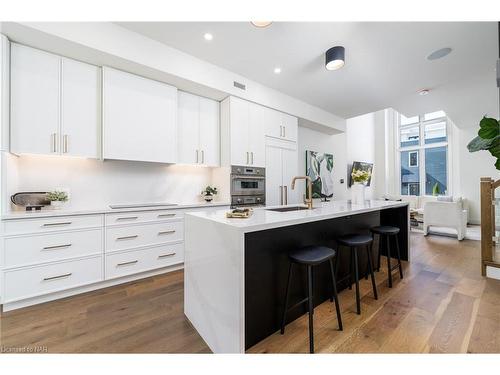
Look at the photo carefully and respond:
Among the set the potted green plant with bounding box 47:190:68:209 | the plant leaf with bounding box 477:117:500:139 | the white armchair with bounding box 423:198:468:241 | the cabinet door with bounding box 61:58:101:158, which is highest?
the cabinet door with bounding box 61:58:101:158

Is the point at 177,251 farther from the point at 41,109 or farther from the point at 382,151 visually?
the point at 382,151

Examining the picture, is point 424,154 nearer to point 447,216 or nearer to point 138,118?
point 447,216

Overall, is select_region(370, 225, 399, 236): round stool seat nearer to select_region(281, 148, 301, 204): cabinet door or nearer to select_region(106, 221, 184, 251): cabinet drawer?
select_region(281, 148, 301, 204): cabinet door

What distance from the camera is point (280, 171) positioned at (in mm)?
3943

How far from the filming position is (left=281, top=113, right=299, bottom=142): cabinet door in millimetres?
3973

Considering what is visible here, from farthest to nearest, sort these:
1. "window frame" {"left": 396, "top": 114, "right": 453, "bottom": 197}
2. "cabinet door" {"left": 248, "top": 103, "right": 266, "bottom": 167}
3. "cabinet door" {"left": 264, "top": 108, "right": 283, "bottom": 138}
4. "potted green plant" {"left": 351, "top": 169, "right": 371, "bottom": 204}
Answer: "window frame" {"left": 396, "top": 114, "right": 453, "bottom": 197}
"cabinet door" {"left": 264, "top": 108, "right": 283, "bottom": 138}
"cabinet door" {"left": 248, "top": 103, "right": 266, "bottom": 167}
"potted green plant" {"left": 351, "top": 169, "right": 371, "bottom": 204}

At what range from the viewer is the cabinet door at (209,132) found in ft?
10.8

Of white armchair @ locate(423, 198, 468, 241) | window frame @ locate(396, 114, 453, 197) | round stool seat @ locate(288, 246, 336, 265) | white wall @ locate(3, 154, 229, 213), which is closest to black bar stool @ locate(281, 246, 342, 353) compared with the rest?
round stool seat @ locate(288, 246, 336, 265)

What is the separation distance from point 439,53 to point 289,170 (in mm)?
2554

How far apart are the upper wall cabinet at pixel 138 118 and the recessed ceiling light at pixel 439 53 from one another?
3.38 meters

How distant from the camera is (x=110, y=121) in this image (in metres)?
2.44

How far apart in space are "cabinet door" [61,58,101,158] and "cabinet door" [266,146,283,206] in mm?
2491

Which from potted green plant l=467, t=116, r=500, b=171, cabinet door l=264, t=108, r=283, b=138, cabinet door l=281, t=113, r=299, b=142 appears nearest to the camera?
potted green plant l=467, t=116, r=500, b=171
